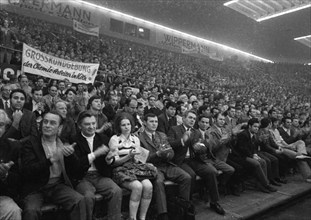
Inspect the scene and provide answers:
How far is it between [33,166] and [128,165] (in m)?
1.18

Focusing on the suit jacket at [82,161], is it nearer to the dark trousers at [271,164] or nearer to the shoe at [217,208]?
the shoe at [217,208]

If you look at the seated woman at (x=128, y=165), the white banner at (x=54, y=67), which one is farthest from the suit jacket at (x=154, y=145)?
the white banner at (x=54, y=67)

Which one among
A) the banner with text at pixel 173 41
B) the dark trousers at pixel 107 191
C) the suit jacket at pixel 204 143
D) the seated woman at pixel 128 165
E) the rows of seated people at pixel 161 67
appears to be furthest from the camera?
the banner with text at pixel 173 41

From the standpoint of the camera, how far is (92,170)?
10.2 ft

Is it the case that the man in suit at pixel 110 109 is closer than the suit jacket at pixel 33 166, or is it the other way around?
the suit jacket at pixel 33 166

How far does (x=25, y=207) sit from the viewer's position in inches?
95.0

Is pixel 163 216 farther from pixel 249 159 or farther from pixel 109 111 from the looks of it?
pixel 109 111

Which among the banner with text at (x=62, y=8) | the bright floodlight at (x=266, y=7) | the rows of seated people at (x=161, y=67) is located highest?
the bright floodlight at (x=266, y=7)

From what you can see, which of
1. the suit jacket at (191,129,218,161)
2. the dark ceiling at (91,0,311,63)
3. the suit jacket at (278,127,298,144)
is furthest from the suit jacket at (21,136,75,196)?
the dark ceiling at (91,0,311,63)

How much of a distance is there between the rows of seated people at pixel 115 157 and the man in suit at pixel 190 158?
Result: 14 mm

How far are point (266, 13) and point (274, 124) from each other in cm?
1170

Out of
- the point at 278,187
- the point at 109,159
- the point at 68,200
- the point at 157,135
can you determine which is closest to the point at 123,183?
the point at 109,159

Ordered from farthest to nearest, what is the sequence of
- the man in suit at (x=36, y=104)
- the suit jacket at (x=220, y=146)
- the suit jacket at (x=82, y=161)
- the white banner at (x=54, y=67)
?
the white banner at (x=54, y=67) < the man in suit at (x=36, y=104) < the suit jacket at (x=220, y=146) < the suit jacket at (x=82, y=161)

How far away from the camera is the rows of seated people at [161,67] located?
472 inches
